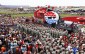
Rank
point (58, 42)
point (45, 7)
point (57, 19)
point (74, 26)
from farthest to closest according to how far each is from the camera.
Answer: point (45, 7) < point (57, 19) < point (74, 26) < point (58, 42)

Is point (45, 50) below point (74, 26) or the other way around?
the other way around

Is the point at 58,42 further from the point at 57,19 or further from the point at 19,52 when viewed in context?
the point at 57,19

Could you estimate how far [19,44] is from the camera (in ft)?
63.6

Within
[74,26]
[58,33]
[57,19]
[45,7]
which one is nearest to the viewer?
[58,33]

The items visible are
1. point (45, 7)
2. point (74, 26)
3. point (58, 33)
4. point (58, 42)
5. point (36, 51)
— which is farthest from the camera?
point (45, 7)

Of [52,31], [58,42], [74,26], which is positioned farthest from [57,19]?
[58,42]

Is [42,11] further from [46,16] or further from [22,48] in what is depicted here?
[22,48]

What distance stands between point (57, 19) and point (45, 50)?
2092 centimetres

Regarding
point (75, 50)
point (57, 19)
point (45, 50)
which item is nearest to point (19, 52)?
point (45, 50)

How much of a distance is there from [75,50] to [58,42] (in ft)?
8.33

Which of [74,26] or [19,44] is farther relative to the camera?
[74,26]

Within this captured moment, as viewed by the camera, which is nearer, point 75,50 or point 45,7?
point 75,50

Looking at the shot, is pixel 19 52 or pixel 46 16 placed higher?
pixel 19 52

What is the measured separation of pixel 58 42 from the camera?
1991 centimetres
